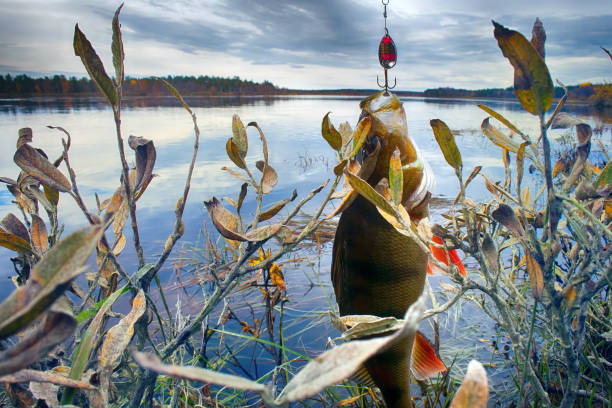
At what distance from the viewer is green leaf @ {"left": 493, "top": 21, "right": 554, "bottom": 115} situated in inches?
23.8

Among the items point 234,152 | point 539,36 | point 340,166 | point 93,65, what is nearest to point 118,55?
point 93,65

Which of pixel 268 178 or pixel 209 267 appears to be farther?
pixel 268 178

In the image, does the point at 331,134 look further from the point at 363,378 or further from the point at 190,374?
the point at 363,378

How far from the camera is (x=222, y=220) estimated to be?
93 centimetres

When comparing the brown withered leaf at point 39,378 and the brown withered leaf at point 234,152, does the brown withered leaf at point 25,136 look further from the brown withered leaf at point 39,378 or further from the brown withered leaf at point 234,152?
the brown withered leaf at point 39,378

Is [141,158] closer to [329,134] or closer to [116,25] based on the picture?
[116,25]

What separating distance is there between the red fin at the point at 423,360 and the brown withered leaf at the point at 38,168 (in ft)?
4.81

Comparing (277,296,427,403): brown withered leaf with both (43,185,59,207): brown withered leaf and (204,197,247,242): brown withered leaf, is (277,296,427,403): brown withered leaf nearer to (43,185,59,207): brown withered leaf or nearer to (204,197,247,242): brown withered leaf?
(204,197,247,242): brown withered leaf

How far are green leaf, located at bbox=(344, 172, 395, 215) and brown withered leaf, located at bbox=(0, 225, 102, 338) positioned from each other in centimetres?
49

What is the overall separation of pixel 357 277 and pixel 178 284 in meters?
2.71

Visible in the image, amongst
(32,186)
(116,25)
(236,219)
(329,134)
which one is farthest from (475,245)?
(32,186)

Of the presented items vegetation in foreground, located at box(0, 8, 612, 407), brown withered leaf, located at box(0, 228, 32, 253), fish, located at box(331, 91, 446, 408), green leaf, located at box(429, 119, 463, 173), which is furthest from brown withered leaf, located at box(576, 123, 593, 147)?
brown withered leaf, located at box(0, 228, 32, 253)

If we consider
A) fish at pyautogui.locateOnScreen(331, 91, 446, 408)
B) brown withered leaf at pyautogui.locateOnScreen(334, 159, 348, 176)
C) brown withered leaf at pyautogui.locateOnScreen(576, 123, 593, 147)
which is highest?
brown withered leaf at pyautogui.locateOnScreen(576, 123, 593, 147)

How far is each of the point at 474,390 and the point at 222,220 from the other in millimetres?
646
